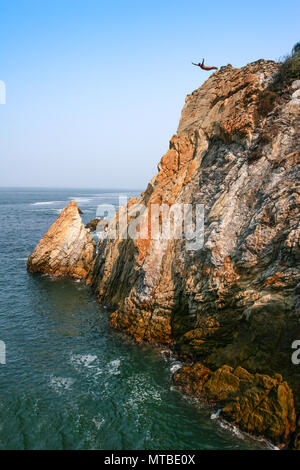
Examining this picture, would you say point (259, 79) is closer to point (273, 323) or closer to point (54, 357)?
point (273, 323)

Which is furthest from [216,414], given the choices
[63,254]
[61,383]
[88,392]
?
[63,254]

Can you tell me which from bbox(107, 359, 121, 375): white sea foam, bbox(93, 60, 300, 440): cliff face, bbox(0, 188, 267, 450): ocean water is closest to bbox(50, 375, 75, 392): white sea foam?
bbox(0, 188, 267, 450): ocean water

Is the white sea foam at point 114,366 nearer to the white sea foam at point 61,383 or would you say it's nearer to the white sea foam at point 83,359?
the white sea foam at point 83,359

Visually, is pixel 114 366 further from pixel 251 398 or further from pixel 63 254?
pixel 63 254

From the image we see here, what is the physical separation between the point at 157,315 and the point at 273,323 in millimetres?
9687

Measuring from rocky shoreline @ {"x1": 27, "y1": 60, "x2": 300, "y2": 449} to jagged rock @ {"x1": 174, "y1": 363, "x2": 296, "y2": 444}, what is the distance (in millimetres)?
47

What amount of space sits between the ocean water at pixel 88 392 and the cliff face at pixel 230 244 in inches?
96.5

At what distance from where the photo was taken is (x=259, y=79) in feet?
85.1

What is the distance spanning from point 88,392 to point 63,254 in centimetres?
2597

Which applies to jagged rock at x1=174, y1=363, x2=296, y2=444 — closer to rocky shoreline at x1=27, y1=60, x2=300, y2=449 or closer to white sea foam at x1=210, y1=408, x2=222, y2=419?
rocky shoreline at x1=27, y1=60, x2=300, y2=449

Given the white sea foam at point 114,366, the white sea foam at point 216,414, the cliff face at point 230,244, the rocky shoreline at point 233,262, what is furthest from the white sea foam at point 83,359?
the white sea foam at point 216,414

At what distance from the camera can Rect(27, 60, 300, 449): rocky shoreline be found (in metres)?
16.4

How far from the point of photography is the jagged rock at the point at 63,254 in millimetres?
42688

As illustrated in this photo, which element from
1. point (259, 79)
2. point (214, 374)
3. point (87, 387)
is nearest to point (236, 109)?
point (259, 79)
